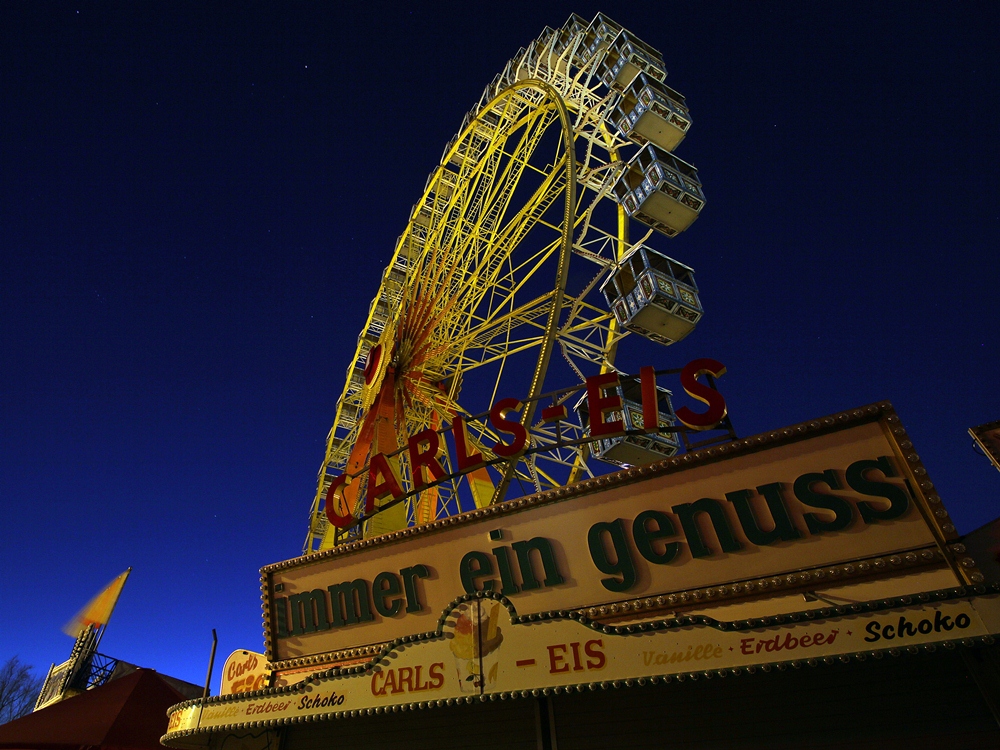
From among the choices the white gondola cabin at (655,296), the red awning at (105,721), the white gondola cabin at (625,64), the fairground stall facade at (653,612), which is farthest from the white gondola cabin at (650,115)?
the red awning at (105,721)

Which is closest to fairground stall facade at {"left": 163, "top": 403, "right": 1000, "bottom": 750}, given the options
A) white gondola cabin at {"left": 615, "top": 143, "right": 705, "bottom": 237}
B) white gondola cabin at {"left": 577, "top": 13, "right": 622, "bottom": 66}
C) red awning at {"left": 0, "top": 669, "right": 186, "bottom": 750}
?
red awning at {"left": 0, "top": 669, "right": 186, "bottom": 750}

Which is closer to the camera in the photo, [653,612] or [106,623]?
[653,612]

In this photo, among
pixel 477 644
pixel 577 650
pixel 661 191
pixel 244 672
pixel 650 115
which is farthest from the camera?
pixel 650 115

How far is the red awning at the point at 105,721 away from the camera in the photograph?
37.5 feet

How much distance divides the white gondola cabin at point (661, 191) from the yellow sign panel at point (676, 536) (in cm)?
947

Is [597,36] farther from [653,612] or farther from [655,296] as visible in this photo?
[653,612]

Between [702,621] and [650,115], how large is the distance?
13645mm

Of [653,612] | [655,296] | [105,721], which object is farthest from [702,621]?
[105,721]

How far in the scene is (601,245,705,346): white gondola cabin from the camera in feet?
44.4

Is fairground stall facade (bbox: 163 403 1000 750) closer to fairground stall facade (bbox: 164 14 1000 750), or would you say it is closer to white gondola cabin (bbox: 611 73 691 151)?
fairground stall facade (bbox: 164 14 1000 750)

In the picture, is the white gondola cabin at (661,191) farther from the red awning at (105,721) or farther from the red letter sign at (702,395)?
the red awning at (105,721)

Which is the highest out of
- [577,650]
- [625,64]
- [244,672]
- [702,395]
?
[625,64]

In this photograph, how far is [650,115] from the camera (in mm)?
15742

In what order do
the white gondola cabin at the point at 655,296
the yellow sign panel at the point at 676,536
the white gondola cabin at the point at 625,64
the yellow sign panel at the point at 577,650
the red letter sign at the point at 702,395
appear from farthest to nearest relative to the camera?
the white gondola cabin at the point at 625,64 < the white gondola cabin at the point at 655,296 < the red letter sign at the point at 702,395 < the yellow sign panel at the point at 676,536 < the yellow sign panel at the point at 577,650
